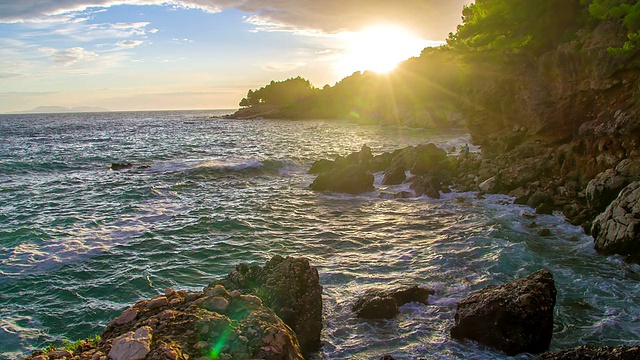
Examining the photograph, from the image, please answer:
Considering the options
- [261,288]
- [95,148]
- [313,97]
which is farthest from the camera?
[313,97]

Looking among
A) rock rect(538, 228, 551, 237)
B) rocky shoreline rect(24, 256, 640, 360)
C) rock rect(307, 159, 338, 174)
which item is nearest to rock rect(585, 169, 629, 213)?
rock rect(538, 228, 551, 237)

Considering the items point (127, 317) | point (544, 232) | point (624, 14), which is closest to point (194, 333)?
point (127, 317)

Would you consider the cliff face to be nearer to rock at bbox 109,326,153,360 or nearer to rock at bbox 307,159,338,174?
rock at bbox 307,159,338,174

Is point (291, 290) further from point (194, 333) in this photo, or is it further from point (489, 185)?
point (489, 185)

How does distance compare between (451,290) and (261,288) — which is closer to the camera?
(261,288)

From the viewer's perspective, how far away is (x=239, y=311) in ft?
22.9

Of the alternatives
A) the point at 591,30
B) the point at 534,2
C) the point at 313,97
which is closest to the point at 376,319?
the point at 591,30

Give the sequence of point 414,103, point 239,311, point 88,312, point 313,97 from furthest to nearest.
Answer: point 313,97
point 414,103
point 88,312
point 239,311

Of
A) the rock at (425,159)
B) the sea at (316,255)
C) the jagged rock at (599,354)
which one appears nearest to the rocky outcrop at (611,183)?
the sea at (316,255)

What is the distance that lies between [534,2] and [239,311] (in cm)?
2847

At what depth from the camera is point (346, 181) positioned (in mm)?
27609

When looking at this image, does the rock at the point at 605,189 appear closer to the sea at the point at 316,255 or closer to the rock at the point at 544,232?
the sea at the point at 316,255

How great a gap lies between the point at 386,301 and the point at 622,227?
9008 mm

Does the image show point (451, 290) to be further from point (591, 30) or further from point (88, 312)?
point (591, 30)
